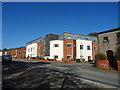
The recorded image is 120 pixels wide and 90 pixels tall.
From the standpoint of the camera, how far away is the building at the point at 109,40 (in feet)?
61.6

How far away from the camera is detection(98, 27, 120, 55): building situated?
61.6 ft

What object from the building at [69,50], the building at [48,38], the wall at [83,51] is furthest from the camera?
the building at [48,38]

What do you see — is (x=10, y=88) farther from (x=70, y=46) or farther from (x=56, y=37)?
(x=56, y=37)

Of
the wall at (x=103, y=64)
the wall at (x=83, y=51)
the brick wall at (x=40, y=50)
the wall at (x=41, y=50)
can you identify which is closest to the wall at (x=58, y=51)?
the wall at (x=83, y=51)

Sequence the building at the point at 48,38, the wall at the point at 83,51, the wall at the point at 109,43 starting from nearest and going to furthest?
the wall at the point at 109,43 → the wall at the point at 83,51 → the building at the point at 48,38

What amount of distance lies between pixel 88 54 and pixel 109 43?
21947 mm

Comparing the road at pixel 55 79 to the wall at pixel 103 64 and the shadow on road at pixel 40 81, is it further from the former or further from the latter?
the wall at pixel 103 64

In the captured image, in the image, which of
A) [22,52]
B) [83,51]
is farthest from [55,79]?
[22,52]

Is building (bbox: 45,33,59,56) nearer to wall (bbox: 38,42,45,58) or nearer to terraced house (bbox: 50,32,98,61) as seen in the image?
wall (bbox: 38,42,45,58)

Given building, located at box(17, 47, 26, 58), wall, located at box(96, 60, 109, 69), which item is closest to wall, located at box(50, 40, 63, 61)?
wall, located at box(96, 60, 109, 69)

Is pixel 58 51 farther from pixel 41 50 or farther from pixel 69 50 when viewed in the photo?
pixel 41 50

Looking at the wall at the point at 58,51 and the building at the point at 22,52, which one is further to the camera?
the building at the point at 22,52

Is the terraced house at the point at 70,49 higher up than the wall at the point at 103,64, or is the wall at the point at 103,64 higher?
the terraced house at the point at 70,49

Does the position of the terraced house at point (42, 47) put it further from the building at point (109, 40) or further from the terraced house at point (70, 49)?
the building at point (109, 40)
